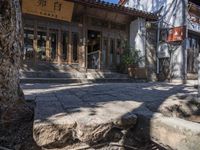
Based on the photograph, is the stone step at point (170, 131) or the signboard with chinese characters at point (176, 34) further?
Answer: the signboard with chinese characters at point (176, 34)

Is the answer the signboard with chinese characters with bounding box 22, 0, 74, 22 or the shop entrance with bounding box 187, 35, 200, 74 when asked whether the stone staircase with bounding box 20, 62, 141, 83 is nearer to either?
the signboard with chinese characters with bounding box 22, 0, 74, 22

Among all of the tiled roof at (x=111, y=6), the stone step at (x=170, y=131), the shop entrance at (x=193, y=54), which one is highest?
the tiled roof at (x=111, y=6)

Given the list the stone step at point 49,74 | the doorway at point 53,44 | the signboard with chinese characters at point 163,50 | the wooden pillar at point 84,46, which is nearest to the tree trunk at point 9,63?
the stone step at point 49,74

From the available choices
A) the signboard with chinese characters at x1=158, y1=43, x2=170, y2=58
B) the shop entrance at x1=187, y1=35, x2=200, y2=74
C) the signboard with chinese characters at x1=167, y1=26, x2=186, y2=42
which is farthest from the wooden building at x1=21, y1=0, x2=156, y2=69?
the shop entrance at x1=187, y1=35, x2=200, y2=74

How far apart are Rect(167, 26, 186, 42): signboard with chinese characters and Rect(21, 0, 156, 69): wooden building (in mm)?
1276

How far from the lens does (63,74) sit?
404 inches

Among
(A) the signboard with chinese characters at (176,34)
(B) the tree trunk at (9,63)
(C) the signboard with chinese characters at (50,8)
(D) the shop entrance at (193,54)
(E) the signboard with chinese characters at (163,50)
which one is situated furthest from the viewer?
(D) the shop entrance at (193,54)

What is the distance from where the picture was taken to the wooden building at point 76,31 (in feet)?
34.5

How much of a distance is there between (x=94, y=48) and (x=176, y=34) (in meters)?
4.32

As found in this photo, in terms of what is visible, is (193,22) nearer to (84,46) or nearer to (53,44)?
(84,46)

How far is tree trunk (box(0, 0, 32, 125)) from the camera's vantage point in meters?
2.50

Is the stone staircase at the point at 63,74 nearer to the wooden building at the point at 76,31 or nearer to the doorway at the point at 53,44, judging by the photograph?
the wooden building at the point at 76,31

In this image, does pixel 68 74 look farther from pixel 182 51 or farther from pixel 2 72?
pixel 2 72

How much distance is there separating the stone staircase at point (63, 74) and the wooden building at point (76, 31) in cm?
33
